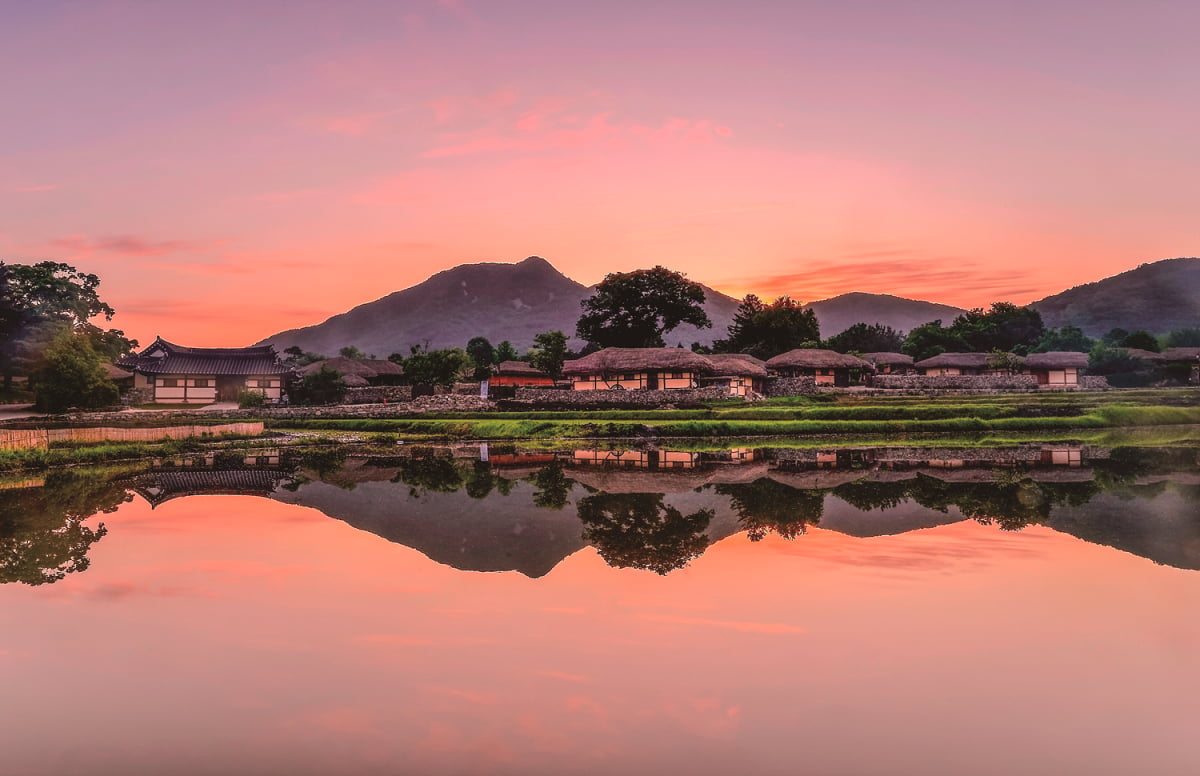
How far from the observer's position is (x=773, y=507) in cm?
1797

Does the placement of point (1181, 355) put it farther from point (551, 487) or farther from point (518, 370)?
point (551, 487)

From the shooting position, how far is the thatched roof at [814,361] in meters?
71.2

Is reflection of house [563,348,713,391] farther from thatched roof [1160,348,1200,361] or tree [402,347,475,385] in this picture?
thatched roof [1160,348,1200,361]

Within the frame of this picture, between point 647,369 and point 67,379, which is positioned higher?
point 67,379

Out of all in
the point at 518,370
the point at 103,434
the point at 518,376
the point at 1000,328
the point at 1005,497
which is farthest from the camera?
the point at 1000,328

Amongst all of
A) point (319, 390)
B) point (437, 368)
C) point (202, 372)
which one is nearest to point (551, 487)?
point (319, 390)

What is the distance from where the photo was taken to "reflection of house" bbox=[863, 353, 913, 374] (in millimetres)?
86938

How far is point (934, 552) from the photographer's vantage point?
13.0m

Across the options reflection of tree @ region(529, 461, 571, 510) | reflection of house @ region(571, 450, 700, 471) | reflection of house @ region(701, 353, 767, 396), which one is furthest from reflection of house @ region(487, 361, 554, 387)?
reflection of tree @ region(529, 461, 571, 510)

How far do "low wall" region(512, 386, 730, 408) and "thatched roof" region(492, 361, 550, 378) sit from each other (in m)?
21.8

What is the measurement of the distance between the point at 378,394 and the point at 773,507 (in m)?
50.0

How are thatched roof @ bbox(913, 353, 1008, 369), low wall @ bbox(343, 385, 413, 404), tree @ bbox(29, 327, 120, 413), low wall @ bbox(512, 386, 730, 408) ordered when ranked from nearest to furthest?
tree @ bbox(29, 327, 120, 413) < low wall @ bbox(512, 386, 730, 408) < low wall @ bbox(343, 385, 413, 404) < thatched roof @ bbox(913, 353, 1008, 369)

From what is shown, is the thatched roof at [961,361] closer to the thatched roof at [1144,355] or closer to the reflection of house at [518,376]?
the thatched roof at [1144,355]

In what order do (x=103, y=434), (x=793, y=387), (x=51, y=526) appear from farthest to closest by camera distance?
(x=793, y=387), (x=103, y=434), (x=51, y=526)
